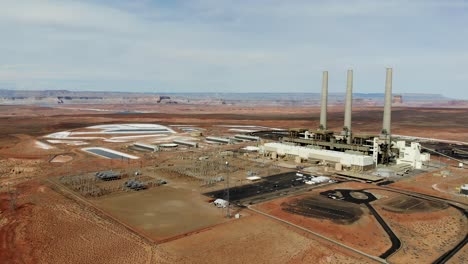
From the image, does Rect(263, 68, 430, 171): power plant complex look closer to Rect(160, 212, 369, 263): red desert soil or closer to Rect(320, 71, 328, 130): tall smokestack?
Rect(320, 71, 328, 130): tall smokestack

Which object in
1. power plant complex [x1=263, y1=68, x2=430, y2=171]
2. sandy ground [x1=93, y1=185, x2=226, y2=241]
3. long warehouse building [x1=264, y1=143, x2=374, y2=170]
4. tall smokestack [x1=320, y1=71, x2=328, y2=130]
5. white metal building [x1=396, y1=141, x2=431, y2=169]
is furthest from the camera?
tall smokestack [x1=320, y1=71, x2=328, y2=130]

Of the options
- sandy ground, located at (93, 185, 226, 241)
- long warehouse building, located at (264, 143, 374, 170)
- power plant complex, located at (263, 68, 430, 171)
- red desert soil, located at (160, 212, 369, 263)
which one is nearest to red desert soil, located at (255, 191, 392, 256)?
red desert soil, located at (160, 212, 369, 263)

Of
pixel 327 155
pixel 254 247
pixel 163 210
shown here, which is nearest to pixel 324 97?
pixel 327 155

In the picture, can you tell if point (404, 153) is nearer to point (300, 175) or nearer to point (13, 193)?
point (300, 175)

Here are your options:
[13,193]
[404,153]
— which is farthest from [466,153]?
[13,193]

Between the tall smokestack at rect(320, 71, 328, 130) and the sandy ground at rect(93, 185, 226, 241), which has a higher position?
the tall smokestack at rect(320, 71, 328, 130)

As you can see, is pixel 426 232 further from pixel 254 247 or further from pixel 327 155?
pixel 327 155

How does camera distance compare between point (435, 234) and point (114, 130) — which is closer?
point (435, 234)

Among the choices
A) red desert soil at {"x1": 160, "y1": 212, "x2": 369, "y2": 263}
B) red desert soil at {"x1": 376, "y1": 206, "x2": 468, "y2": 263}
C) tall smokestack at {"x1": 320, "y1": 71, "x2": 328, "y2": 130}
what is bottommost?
red desert soil at {"x1": 160, "y1": 212, "x2": 369, "y2": 263}

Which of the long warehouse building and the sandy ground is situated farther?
the long warehouse building
